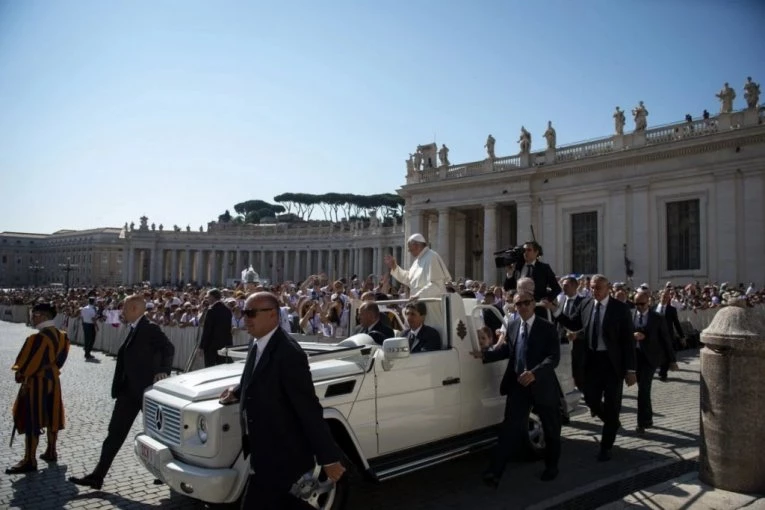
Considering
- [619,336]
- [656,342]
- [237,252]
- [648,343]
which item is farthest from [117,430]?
[237,252]

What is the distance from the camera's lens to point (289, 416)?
137 inches

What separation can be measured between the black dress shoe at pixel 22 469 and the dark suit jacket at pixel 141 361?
1476 mm

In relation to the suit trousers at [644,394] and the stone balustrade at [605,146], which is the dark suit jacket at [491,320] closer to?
the suit trousers at [644,394]

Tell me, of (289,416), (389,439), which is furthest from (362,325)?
(289,416)

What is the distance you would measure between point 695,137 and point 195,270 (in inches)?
3672

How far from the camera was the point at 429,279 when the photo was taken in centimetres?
683

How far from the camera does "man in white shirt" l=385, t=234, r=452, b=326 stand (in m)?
6.43

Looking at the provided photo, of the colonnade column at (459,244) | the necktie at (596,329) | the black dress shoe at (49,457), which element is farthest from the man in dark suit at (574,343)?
the colonnade column at (459,244)

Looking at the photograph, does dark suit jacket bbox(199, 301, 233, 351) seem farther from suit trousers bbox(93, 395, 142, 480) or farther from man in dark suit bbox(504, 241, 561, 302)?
man in dark suit bbox(504, 241, 561, 302)

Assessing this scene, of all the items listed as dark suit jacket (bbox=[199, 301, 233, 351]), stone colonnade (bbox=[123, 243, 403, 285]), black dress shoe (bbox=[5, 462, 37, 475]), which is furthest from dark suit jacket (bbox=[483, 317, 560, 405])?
stone colonnade (bbox=[123, 243, 403, 285])

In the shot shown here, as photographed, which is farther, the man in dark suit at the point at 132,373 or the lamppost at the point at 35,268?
the lamppost at the point at 35,268

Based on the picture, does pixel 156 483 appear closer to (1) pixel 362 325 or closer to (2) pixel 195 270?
(1) pixel 362 325

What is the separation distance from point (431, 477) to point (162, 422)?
3.15m

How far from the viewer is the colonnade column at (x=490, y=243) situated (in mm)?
35438
